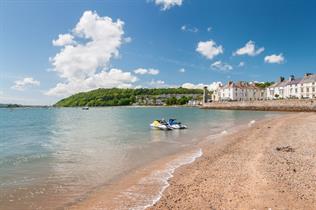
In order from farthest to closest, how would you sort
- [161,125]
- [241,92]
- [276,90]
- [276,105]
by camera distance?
[241,92] < [276,90] < [276,105] < [161,125]

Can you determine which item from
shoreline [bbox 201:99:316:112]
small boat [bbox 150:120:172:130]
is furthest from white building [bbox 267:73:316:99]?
small boat [bbox 150:120:172:130]

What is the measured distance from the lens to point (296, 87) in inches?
3009

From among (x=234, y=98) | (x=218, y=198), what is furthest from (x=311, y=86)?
(x=218, y=198)

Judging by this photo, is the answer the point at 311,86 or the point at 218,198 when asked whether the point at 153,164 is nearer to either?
the point at 218,198

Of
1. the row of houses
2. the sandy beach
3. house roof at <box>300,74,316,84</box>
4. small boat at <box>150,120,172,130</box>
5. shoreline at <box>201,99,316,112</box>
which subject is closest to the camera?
the sandy beach

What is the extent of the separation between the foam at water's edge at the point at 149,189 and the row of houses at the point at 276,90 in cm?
6782

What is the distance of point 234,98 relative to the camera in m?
100

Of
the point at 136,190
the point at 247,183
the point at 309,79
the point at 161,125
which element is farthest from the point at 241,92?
the point at 136,190

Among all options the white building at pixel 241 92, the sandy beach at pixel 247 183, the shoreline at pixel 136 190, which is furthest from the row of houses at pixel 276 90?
the shoreline at pixel 136 190

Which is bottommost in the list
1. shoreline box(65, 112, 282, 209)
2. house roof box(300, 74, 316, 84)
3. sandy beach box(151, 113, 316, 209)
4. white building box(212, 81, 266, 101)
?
shoreline box(65, 112, 282, 209)

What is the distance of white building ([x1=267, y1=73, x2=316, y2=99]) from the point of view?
71875mm

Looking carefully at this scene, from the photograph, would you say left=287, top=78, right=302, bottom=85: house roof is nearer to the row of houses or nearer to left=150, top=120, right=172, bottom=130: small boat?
the row of houses

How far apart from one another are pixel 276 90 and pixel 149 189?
8987cm

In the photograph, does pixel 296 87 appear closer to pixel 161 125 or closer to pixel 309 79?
pixel 309 79
